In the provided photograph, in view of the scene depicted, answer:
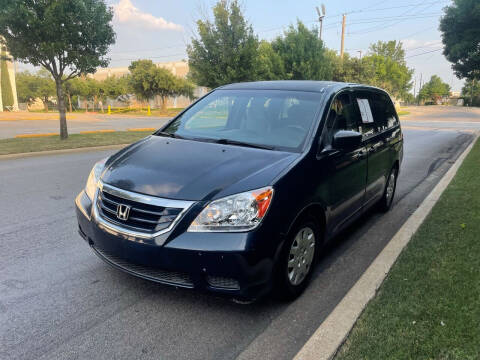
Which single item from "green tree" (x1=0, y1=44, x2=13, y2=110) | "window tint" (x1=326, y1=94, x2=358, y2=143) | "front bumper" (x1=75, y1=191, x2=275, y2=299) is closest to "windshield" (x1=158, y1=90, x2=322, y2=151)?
"window tint" (x1=326, y1=94, x2=358, y2=143)

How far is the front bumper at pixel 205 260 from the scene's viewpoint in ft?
8.35

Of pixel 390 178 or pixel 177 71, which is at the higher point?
pixel 177 71

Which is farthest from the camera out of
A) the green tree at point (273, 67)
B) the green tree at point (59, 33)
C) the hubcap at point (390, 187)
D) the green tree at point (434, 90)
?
the green tree at point (434, 90)

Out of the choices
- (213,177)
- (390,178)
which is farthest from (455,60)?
(213,177)

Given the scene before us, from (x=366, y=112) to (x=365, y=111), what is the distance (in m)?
0.03

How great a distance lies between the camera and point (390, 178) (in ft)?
18.4

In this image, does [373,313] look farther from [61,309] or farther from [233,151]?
[61,309]

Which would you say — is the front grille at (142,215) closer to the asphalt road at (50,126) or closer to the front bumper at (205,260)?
the front bumper at (205,260)

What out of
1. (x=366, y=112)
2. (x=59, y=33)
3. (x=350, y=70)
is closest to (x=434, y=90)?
A: (x=350, y=70)

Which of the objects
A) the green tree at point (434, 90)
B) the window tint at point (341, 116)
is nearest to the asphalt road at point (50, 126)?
the window tint at point (341, 116)

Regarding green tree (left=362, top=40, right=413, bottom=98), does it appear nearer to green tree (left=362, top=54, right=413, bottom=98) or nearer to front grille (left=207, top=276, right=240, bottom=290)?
green tree (left=362, top=54, right=413, bottom=98)

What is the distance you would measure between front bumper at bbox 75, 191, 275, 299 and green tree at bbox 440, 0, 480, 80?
1555 cm

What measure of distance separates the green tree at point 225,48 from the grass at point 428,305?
14.6m

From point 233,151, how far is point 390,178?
3272 millimetres
